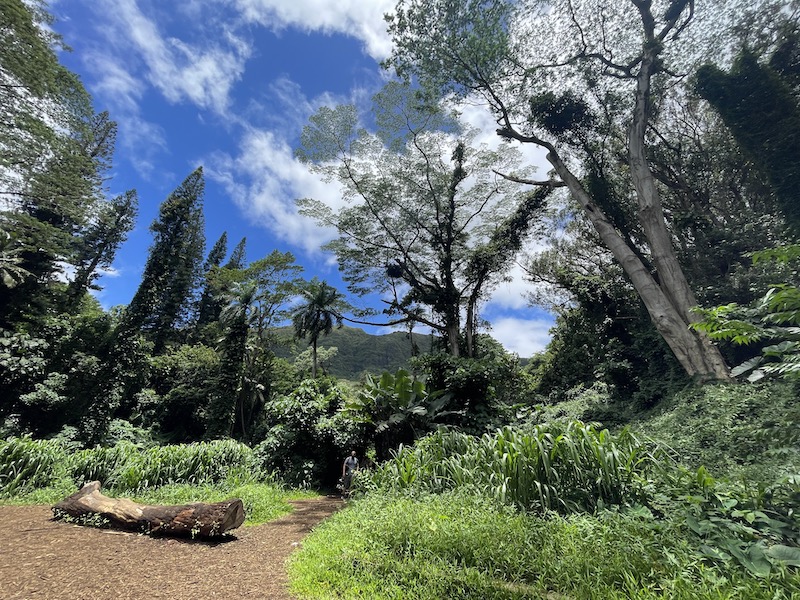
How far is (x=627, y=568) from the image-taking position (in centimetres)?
245

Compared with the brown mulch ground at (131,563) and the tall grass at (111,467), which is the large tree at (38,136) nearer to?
the tall grass at (111,467)

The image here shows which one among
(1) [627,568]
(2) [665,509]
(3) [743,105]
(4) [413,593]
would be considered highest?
(3) [743,105]

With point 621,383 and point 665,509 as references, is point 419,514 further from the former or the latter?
point 621,383

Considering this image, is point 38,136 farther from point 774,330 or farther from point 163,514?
point 774,330

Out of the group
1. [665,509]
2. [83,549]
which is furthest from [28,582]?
[665,509]

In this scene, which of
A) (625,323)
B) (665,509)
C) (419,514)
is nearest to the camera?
(665,509)

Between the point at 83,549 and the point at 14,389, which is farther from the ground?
the point at 14,389

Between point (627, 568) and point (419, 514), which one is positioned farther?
point (419, 514)

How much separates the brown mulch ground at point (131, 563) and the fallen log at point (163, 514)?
0.46 feet

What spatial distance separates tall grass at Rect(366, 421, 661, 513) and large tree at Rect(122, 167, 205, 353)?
29017 mm

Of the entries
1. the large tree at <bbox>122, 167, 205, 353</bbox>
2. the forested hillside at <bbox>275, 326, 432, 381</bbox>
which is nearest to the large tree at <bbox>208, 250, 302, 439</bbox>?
the large tree at <bbox>122, 167, 205, 353</bbox>

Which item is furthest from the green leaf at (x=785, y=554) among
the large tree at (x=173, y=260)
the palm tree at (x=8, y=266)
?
the large tree at (x=173, y=260)

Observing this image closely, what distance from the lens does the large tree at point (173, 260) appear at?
95.6ft

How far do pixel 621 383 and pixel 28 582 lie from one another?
15.2 m
